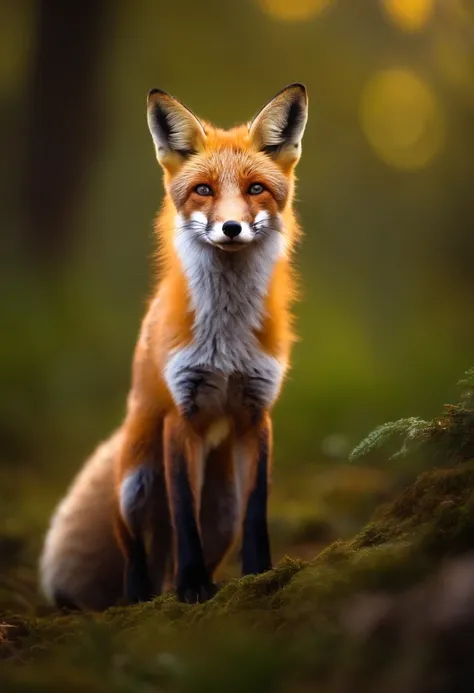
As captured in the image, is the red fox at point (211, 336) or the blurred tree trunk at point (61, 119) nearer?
the red fox at point (211, 336)

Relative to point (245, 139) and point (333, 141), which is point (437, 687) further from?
point (333, 141)

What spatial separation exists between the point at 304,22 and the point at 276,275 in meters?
8.59

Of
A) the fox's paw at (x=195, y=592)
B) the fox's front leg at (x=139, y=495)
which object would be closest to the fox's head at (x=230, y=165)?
the fox's front leg at (x=139, y=495)

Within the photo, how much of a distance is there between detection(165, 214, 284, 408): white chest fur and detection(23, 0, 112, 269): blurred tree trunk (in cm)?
649

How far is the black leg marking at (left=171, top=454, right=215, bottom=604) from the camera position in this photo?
3.47 meters

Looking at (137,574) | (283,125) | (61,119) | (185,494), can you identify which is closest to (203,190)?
(283,125)

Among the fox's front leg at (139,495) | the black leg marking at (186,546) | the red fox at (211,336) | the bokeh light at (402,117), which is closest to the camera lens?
the black leg marking at (186,546)

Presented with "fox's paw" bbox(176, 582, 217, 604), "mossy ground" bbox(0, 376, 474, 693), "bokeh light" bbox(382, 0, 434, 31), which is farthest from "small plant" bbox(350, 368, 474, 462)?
"bokeh light" bbox(382, 0, 434, 31)

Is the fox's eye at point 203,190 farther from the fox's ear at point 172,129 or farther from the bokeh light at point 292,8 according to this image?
the bokeh light at point 292,8

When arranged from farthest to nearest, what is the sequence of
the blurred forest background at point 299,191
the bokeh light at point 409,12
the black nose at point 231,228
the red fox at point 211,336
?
1. the bokeh light at point 409,12
2. the blurred forest background at point 299,191
3. the red fox at point 211,336
4. the black nose at point 231,228

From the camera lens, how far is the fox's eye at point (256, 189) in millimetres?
3562

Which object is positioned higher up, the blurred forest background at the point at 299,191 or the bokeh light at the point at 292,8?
the bokeh light at the point at 292,8

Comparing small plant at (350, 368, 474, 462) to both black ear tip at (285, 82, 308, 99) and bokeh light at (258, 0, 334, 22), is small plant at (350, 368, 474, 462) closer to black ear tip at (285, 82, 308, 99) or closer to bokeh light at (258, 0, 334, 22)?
black ear tip at (285, 82, 308, 99)

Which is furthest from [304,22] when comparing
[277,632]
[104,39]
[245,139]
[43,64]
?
[277,632]
